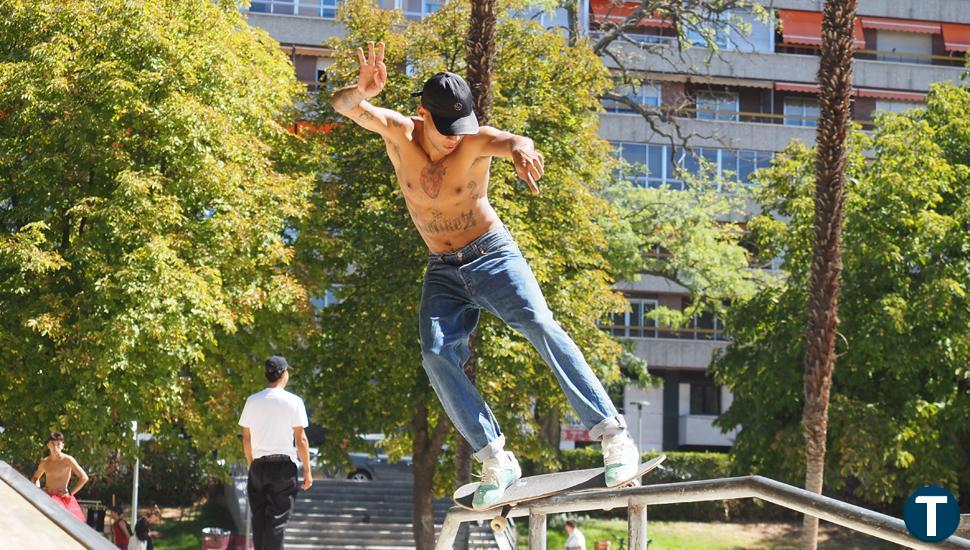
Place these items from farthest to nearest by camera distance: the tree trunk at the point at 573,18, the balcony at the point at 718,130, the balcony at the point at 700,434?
1. the balcony at the point at 700,434
2. the balcony at the point at 718,130
3. the tree trunk at the point at 573,18

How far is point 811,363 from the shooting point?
1872 centimetres

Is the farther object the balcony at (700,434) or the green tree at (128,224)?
the balcony at (700,434)

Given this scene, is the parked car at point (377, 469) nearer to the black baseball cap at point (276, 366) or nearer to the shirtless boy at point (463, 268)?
the black baseball cap at point (276, 366)

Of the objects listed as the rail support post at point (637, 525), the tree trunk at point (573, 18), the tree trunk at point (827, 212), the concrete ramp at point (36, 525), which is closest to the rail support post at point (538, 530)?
the rail support post at point (637, 525)

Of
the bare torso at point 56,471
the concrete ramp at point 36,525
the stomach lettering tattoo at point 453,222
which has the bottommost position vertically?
the bare torso at point 56,471

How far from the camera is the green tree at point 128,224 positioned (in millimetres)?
18344

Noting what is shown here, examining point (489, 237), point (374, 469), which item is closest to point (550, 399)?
point (374, 469)

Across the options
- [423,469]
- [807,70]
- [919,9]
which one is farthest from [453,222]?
[919,9]

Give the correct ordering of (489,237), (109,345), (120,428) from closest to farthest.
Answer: (489,237) < (109,345) < (120,428)

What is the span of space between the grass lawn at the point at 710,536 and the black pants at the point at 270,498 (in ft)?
72.4

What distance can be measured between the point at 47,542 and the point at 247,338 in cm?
1824

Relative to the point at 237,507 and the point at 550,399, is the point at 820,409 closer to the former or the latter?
the point at 550,399

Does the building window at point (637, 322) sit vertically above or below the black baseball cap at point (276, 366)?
below

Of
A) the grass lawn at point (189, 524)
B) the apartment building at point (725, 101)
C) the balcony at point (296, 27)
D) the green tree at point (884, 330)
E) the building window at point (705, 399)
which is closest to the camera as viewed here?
the green tree at point (884, 330)
